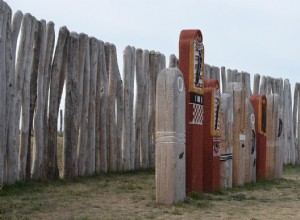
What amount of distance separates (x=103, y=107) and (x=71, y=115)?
997 mm

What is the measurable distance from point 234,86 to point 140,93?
2.36 m

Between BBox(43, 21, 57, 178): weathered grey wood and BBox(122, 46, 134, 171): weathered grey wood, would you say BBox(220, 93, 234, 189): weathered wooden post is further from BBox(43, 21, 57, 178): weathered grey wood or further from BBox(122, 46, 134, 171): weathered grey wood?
BBox(43, 21, 57, 178): weathered grey wood

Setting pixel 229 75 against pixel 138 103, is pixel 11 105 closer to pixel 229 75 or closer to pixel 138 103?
pixel 138 103

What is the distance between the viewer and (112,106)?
406 inches

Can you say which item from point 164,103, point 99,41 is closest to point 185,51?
point 164,103

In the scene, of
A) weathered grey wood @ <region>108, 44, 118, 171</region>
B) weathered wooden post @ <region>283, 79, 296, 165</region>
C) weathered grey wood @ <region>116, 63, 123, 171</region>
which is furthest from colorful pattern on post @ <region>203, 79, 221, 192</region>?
weathered wooden post @ <region>283, 79, 296, 165</region>

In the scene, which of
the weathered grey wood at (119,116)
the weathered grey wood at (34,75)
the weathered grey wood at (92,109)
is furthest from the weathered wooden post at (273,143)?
the weathered grey wood at (34,75)

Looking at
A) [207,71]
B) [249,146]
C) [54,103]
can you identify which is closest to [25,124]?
[54,103]

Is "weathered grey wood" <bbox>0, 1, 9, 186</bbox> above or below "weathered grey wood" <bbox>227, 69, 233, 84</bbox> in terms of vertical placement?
below

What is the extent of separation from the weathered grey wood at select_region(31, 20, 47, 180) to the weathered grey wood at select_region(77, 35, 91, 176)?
98cm

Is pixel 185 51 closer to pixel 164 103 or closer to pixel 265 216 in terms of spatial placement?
pixel 164 103

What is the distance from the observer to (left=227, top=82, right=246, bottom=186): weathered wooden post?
9.18 meters

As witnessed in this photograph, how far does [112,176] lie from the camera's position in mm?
9852

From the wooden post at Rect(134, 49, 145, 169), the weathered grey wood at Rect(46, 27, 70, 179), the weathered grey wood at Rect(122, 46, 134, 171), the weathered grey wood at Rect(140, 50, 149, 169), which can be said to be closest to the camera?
the weathered grey wood at Rect(46, 27, 70, 179)
